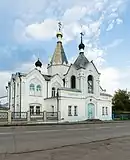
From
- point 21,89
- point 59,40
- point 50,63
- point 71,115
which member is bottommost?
point 71,115

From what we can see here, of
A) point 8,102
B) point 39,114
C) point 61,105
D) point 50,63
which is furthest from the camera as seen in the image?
point 50,63

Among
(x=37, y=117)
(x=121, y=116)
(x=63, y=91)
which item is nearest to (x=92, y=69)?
(x=63, y=91)

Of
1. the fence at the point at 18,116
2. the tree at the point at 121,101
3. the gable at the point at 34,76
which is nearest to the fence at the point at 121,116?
the tree at the point at 121,101

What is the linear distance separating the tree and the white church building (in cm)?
1571

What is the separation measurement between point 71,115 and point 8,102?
12.4 metres

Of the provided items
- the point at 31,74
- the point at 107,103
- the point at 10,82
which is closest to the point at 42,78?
the point at 31,74

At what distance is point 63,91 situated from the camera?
45.3 meters

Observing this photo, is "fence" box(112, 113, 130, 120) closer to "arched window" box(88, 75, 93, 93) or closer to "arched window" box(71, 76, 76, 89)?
"arched window" box(88, 75, 93, 93)

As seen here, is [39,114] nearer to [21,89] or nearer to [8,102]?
[21,89]

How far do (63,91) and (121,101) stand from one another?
28.0 metres

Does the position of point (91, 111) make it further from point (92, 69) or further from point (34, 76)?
point (34, 76)

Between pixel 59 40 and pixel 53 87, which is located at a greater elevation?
pixel 59 40

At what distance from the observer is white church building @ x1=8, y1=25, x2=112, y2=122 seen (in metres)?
45.3

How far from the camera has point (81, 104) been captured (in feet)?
158
